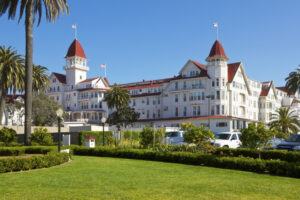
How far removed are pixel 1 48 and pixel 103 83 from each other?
47154mm

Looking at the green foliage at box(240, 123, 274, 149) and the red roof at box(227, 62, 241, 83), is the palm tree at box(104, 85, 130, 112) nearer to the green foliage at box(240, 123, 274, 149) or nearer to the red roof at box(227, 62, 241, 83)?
the red roof at box(227, 62, 241, 83)

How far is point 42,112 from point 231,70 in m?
39.3

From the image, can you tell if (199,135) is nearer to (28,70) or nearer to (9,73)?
(28,70)

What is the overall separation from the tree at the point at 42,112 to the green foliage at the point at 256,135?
177 feet

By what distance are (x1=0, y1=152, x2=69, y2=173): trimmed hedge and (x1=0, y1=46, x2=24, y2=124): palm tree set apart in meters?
28.7

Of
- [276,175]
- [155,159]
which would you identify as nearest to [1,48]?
[155,159]

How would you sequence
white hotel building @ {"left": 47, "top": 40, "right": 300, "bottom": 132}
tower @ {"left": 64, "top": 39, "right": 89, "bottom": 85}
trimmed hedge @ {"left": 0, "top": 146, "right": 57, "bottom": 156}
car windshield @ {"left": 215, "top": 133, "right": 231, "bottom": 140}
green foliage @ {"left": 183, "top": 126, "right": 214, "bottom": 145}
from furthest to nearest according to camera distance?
tower @ {"left": 64, "top": 39, "right": 89, "bottom": 85}
white hotel building @ {"left": 47, "top": 40, "right": 300, "bottom": 132}
car windshield @ {"left": 215, "top": 133, "right": 231, "bottom": 140}
trimmed hedge @ {"left": 0, "top": 146, "right": 57, "bottom": 156}
green foliage @ {"left": 183, "top": 126, "right": 214, "bottom": 145}

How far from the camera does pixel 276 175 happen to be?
45.8ft

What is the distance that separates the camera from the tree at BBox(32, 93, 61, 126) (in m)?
65.8

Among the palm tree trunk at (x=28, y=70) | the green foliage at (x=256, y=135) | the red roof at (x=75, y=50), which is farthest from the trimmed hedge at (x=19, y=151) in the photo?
the red roof at (x=75, y=50)

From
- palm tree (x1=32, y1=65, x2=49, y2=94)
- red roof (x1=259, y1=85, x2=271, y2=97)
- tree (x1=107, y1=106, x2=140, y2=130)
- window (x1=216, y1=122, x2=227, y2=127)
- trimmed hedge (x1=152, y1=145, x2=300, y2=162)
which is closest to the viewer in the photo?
trimmed hedge (x1=152, y1=145, x2=300, y2=162)

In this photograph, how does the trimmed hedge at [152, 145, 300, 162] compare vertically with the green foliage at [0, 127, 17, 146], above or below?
below

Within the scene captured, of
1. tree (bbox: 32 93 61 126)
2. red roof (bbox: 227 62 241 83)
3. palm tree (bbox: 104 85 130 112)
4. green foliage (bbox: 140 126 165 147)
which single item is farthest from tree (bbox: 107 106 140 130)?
green foliage (bbox: 140 126 165 147)

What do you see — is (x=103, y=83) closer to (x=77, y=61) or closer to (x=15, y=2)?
(x=77, y=61)
